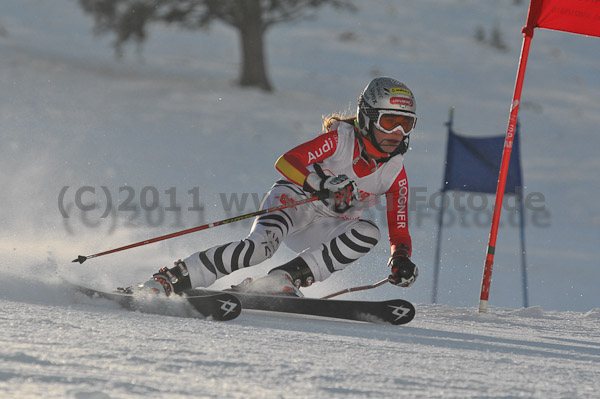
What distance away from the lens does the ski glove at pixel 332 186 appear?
448cm

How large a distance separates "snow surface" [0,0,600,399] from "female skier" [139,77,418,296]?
0.37m

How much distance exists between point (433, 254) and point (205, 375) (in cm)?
854

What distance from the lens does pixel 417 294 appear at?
334 inches

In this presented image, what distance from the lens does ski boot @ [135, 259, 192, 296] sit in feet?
14.1

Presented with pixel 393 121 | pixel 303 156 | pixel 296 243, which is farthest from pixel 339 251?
pixel 393 121

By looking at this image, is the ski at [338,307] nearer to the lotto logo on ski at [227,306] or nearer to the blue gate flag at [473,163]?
the lotto logo on ski at [227,306]

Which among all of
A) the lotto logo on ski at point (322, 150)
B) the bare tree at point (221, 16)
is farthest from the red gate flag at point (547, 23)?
the bare tree at point (221, 16)

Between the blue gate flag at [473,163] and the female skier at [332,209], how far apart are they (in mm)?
2790

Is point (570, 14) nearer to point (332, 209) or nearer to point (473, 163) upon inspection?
point (332, 209)

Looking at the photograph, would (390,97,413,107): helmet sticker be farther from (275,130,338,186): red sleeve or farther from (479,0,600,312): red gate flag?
(479,0,600,312): red gate flag

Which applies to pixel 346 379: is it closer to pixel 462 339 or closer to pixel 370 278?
pixel 462 339

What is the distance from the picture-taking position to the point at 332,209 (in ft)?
16.4

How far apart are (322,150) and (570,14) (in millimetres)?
1939

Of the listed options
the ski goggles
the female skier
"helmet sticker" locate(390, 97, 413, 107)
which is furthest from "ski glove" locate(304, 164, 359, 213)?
"helmet sticker" locate(390, 97, 413, 107)
